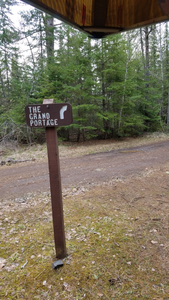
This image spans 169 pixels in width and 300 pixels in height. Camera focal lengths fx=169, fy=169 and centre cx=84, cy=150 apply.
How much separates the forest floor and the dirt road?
1.4 inches

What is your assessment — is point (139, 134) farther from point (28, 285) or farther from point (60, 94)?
point (28, 285)

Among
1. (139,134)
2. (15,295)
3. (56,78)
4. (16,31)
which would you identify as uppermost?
(16,31)

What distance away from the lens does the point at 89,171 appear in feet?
20.2

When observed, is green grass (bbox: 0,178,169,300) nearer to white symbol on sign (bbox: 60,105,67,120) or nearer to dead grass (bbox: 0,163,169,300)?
dead grass (bbox: 0,163,169,300)

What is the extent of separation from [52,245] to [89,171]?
358 cm

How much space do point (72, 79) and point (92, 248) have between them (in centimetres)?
944

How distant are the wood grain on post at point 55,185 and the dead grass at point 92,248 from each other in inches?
11.1

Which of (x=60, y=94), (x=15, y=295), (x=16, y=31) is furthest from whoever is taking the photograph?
(x=16, y=31)

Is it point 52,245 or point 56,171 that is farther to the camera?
point 52,245

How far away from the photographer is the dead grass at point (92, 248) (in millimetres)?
2031

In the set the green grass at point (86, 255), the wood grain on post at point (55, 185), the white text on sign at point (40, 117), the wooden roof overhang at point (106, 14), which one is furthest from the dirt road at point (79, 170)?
the wooden roof overhang at point (106, 14)

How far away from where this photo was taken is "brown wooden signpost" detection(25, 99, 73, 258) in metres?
2.09

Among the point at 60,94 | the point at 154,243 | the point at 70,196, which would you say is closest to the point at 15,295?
the point at 154,243

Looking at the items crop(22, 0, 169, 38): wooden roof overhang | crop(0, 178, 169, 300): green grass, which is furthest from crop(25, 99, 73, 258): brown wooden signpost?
crop(22, 0, 169, 38): wooden roof overhang
